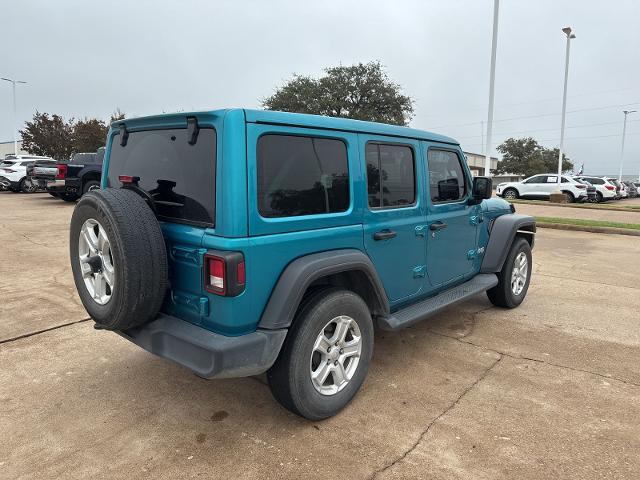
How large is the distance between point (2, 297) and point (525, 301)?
20.2ft

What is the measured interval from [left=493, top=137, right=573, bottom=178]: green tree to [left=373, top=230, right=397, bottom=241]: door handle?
232 ft

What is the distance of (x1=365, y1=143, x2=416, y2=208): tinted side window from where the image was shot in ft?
10.5

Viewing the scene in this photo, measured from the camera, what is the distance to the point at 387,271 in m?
3.29

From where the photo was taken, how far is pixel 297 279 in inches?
100.0

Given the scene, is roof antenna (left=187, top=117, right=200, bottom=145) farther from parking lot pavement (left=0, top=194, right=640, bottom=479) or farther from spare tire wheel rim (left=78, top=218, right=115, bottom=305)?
parking lot pavement (left=0, top=194, right=640, bottom=479)

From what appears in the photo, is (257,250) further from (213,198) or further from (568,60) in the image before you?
(568,60)

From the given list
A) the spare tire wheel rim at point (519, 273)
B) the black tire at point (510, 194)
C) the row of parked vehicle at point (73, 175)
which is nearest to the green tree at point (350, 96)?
the black tire at point (510, 194)

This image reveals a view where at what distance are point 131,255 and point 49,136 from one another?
48.2m

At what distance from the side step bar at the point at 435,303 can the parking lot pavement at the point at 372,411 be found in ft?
1.44

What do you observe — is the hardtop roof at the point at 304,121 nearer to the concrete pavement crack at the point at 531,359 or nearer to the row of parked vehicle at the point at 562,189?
the concrete pavement crack at the point at 531,359

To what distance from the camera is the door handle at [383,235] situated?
314 cm

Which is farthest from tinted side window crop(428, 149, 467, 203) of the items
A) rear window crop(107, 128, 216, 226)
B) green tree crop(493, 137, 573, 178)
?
green tree crop(493, 137, 573, 178)

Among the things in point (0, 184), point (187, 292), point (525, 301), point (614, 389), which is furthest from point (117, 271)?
point (0, 184)

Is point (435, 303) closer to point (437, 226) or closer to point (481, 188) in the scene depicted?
point (437, 226)
